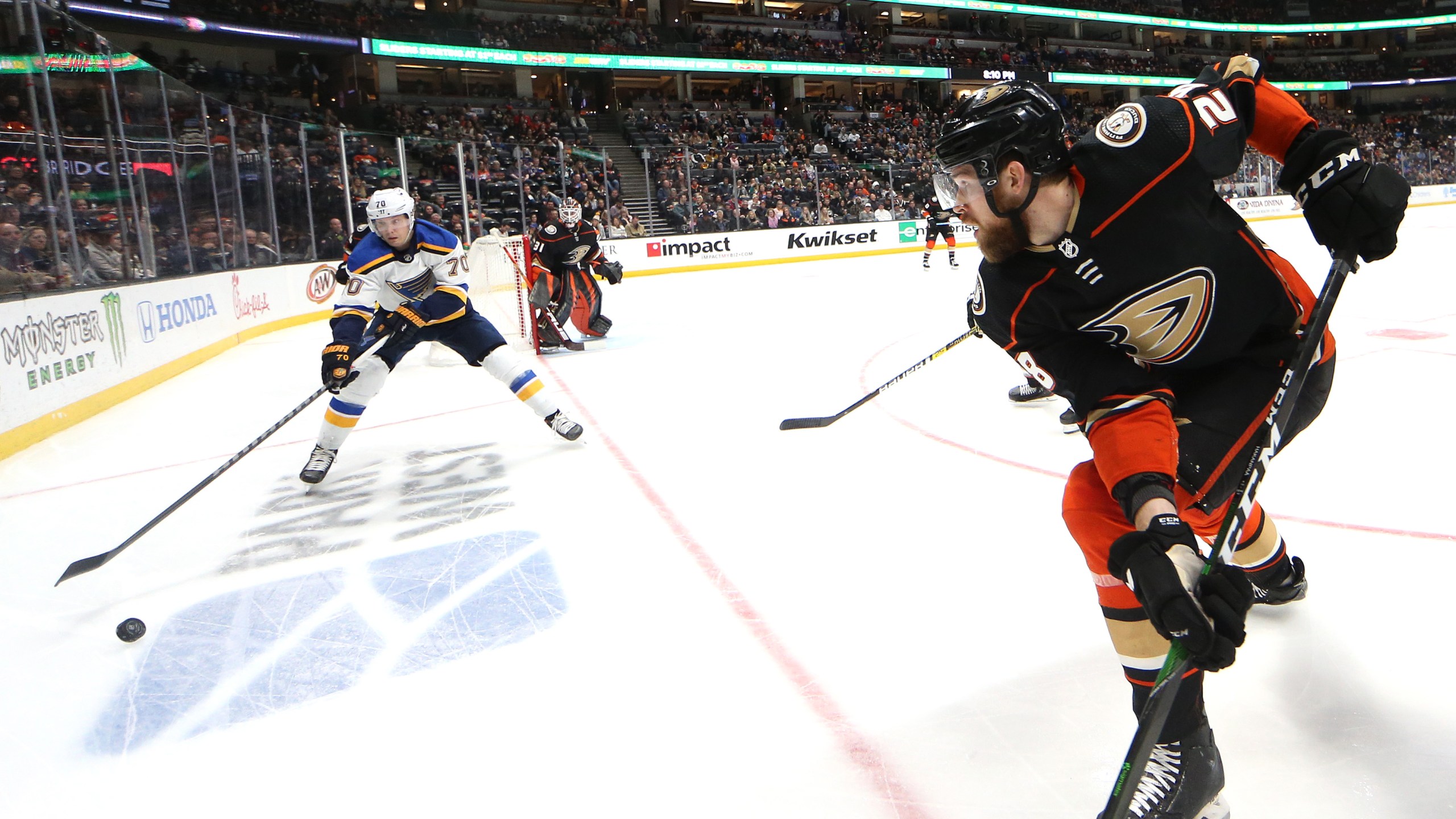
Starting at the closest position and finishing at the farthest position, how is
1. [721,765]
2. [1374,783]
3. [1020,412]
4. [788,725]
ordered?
[1374,783] < [721,765] < [788,725] < [1020,412]

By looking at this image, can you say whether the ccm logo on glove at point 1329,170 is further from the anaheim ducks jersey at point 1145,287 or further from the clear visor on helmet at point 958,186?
the clear visor on helmet at point 958,186

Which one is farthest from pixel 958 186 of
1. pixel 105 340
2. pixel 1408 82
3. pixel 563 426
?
pixel 1408 82

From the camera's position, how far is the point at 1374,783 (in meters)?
1.61

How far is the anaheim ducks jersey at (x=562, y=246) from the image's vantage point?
802cm

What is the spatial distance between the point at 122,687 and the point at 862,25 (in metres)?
31.7

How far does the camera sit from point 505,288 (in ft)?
28.4

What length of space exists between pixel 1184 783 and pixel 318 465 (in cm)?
372

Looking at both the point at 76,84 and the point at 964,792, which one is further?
the point at 76,84

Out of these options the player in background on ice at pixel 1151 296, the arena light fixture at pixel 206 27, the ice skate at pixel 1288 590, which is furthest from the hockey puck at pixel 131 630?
the arena light fixture at pixel 206 27

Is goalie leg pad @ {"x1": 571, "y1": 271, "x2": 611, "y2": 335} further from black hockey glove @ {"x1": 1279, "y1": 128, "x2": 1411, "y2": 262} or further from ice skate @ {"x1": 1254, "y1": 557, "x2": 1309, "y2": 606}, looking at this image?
black hockey glove @ {"x1": 1279, "y1": 128, "x2": 1411, "y2": 262}

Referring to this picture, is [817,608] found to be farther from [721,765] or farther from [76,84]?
[76,84]

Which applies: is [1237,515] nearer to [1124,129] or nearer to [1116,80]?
[1124,129]

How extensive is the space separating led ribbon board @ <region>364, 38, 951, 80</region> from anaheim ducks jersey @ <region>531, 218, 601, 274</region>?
15779mm

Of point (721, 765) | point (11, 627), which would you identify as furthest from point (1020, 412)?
point (11, 627)
